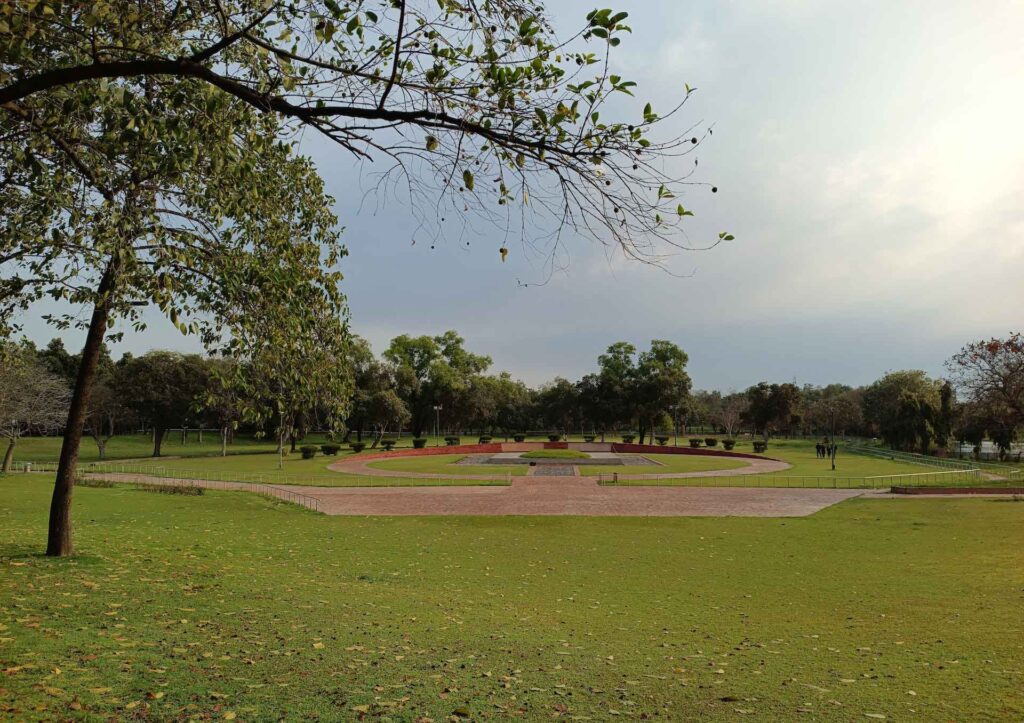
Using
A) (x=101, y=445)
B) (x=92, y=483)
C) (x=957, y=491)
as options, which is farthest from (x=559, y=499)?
(x=101, y=445)

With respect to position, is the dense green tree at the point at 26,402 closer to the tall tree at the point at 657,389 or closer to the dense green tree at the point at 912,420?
the tall tree at the point at 657,389

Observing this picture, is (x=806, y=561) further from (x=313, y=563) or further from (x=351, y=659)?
(x=351, y=659)

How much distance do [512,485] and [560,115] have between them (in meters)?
28.2

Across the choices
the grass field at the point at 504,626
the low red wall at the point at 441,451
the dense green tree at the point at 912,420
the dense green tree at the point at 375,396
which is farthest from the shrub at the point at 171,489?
the dense green tree at the point at 912,420

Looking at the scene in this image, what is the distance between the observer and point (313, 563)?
42.0 feet

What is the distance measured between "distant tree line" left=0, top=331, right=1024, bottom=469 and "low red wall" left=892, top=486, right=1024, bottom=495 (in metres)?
15.7

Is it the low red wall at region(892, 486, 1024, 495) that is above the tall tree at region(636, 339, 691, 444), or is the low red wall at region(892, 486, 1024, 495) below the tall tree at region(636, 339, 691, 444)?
below

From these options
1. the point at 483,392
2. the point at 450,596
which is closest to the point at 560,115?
the point at 450,596

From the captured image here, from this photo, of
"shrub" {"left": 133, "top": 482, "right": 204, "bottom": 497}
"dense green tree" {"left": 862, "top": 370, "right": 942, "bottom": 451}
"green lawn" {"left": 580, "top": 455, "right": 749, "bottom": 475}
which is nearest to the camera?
"shrub" {"left": 133, "top": 482, "right": 204, "bottom": 497}

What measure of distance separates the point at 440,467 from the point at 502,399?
165 ft

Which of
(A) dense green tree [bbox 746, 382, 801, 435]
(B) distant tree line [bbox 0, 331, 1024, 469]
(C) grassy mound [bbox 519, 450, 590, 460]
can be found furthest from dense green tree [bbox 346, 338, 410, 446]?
(A) dense green tree [bbox 746, 382, 801, 435]

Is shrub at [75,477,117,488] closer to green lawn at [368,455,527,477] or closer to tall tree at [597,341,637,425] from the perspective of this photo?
green lawn at [368,455,527,477]

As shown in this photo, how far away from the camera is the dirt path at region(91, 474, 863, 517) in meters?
22.7

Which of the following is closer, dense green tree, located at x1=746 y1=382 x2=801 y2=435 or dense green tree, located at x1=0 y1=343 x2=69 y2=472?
dense green tree, located at x1=0 y1=343 x2=69 y2=472
